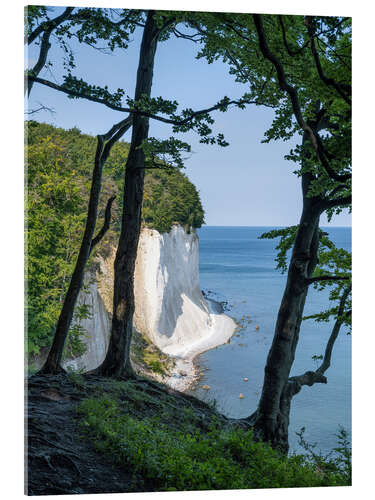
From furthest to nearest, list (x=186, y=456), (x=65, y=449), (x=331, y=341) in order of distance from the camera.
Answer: (x=331, y=341), (x=186, y=456), (x=65, y=449)

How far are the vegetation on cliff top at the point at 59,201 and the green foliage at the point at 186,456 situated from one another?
0.96m

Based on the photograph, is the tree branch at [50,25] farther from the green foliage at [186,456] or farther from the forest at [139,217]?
the green foliage at [186,456]

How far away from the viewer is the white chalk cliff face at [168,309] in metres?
5.83

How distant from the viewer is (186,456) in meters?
2.91

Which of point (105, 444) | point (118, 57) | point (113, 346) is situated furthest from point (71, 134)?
point (105, 444)

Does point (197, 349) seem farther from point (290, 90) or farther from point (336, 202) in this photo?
point (290, 90)

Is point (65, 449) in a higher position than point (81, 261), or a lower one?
lower

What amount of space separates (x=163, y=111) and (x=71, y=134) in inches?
34.7

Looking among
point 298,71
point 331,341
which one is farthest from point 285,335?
point 298,71

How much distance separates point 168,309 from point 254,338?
2.31 metres

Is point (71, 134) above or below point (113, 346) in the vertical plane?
above

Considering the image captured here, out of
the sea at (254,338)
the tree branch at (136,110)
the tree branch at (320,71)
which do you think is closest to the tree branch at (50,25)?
the tree branch at (136,110)
